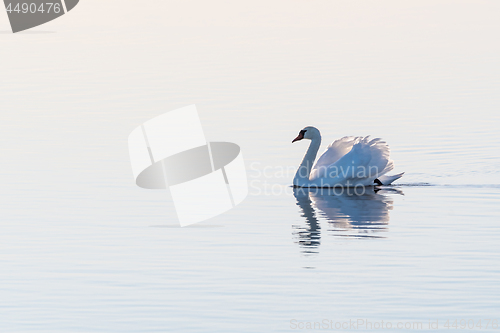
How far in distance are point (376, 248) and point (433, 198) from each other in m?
4.41

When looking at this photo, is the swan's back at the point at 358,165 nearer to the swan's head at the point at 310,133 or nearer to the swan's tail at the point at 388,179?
the swan's tail at the point at 388,179

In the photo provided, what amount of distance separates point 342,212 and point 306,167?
3944mm

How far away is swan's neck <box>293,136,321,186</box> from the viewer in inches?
791

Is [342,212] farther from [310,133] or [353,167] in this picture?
[310,133]

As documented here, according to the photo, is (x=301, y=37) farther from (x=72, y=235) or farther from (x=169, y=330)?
(x=169, y=330)

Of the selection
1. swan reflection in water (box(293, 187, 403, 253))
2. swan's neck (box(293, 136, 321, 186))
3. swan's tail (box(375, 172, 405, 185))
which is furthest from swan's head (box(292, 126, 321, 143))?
swan's tail (box(375, 172, 405, 185))

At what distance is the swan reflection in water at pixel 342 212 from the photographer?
49.1 feet

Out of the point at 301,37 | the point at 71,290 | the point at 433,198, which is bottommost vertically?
the point at 301,37

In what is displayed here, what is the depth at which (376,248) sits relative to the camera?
13914 mm

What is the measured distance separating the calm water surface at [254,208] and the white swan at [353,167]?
1.37ft

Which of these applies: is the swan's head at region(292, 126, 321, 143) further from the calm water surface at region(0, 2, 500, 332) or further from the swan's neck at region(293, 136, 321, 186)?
the calm water surface at region(0, 2, 500, 332)

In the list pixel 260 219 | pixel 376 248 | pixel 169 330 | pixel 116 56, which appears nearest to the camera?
pixel 169 330

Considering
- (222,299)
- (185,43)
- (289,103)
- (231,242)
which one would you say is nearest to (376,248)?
(231,242)

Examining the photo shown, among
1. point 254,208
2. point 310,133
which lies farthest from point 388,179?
point 254,208
